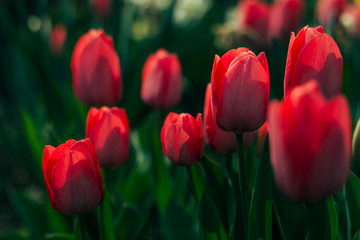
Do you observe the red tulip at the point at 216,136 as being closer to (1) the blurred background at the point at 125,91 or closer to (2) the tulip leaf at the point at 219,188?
(2) the tulip leaf at the point at 219,188

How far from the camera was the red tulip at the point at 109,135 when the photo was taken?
0.88 metres

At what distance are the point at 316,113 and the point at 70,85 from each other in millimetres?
1816

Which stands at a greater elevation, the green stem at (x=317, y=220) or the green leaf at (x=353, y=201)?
the green stem at (x=317, y=220)

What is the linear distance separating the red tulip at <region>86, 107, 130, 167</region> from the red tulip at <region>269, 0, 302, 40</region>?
1266 mm

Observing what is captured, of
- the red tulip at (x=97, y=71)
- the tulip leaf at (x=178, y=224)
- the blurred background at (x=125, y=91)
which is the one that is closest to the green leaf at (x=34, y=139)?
the blurred background at (x=125, y=91)

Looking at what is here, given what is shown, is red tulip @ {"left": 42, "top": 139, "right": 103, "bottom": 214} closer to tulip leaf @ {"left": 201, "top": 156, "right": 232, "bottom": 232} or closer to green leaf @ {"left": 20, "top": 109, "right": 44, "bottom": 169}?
tulip leaf @ {"left": 201, "top": 156, "right": 232, "bottom": 232}

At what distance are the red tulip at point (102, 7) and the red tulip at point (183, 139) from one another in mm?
1829

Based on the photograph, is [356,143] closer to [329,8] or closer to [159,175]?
[159,175]

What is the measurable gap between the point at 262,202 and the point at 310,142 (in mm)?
327

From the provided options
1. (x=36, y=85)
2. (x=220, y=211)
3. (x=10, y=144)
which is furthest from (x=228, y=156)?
(x=36, y=85)

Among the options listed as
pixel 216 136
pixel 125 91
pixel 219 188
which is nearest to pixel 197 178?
pixel 219 188

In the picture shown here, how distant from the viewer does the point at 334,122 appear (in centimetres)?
48

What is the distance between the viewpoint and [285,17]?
2004 millimetres

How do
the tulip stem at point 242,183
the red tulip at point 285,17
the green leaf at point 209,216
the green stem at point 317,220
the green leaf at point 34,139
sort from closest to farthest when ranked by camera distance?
the green stem at point 317,220 < the tulip stem at point 242,183 < the green leaf at point 209,216 < the green leaf at point 34,139 < the red tulip at point 285,17
